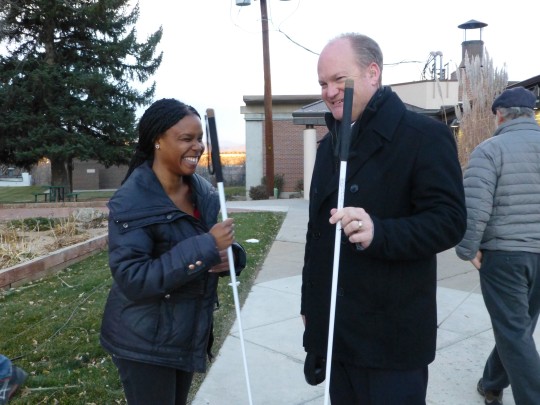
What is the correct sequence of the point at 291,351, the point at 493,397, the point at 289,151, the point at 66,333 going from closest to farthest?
1. the point at 493,397
2. the point at 291,351
3. the point at 66,333
4. the point at 289,151

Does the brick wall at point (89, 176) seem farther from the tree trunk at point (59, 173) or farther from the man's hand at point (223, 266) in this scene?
the man's hand at point (223, 266)

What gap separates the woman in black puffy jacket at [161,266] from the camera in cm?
207

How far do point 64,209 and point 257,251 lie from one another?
995 centimetres

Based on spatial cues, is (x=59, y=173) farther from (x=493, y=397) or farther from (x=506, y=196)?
(x=506, y=196)

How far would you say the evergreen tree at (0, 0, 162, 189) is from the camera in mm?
22266

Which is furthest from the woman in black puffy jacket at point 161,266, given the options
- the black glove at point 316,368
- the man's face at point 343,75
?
the man's face at point 343,75

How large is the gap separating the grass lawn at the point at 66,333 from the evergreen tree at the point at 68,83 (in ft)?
53.1

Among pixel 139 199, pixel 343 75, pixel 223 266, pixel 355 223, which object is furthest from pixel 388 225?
pixel 139 199

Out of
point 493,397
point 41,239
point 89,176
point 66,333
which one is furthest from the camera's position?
point 89,176

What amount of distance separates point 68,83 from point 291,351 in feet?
68.1

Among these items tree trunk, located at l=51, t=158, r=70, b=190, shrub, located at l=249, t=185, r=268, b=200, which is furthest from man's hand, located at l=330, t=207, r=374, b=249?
tree trunk, located at l=51, t=158, r=70, b=190

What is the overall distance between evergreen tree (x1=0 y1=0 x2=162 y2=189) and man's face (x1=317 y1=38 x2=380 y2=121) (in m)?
21.7

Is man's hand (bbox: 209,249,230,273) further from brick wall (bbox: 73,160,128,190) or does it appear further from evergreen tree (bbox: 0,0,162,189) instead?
brick wall (bbox: 73,160,128,190)

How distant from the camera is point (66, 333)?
15.6 feet
